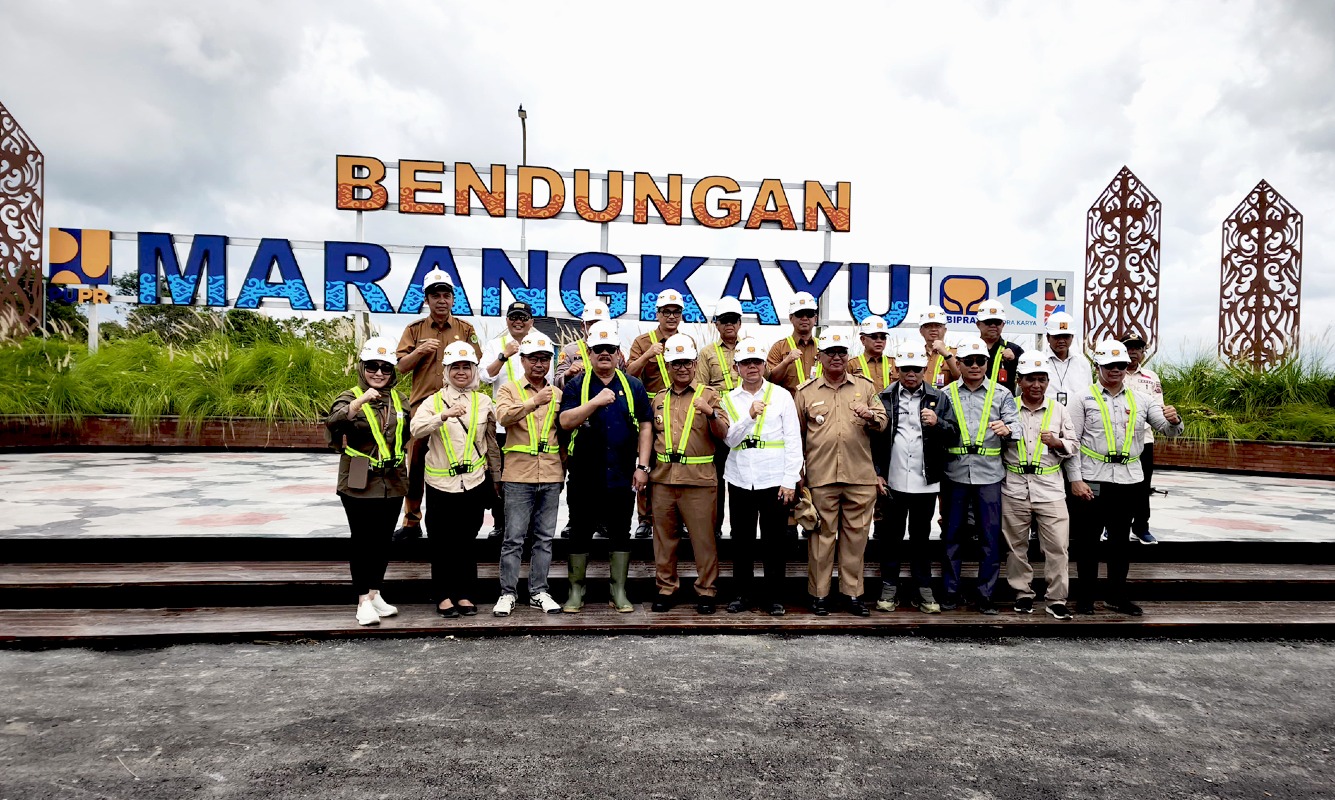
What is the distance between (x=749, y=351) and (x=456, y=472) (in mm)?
1891

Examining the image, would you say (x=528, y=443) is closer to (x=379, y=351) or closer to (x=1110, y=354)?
(x=379, y=351)

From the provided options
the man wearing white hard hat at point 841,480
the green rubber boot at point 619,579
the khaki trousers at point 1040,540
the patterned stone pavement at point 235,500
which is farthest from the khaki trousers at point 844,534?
the patterned stone pavement at point 235,500

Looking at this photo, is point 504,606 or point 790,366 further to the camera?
point 790,366

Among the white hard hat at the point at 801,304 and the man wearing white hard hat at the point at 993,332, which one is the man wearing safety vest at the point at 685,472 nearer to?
the white hard hat at the point at 801,304

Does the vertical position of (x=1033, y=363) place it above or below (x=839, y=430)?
above

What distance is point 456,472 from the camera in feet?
15.2

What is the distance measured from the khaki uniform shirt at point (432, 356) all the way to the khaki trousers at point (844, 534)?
100 inches

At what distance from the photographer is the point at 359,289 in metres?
15.1

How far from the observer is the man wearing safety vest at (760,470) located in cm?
475

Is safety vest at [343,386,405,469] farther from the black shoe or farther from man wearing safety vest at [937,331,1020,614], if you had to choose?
the black shoe

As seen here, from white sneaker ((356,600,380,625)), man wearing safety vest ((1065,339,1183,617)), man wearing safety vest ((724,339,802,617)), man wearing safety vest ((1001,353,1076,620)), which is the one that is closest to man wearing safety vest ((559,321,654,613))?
man wearing safety vest ((724,339,802,617))

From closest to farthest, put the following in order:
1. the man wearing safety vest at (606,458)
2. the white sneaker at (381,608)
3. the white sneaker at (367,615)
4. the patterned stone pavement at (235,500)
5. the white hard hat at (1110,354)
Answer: the white sneaker at (367,615), the white sneaker at (381,608), the man wearing safety vest at (606,458), the white hard hat at (1110,354), the patterned stone pavement at (235,500)

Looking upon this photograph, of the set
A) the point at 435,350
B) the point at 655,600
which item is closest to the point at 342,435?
the point at 435,350

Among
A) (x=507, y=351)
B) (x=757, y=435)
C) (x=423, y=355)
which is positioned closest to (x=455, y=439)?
(x=507, y=351)
